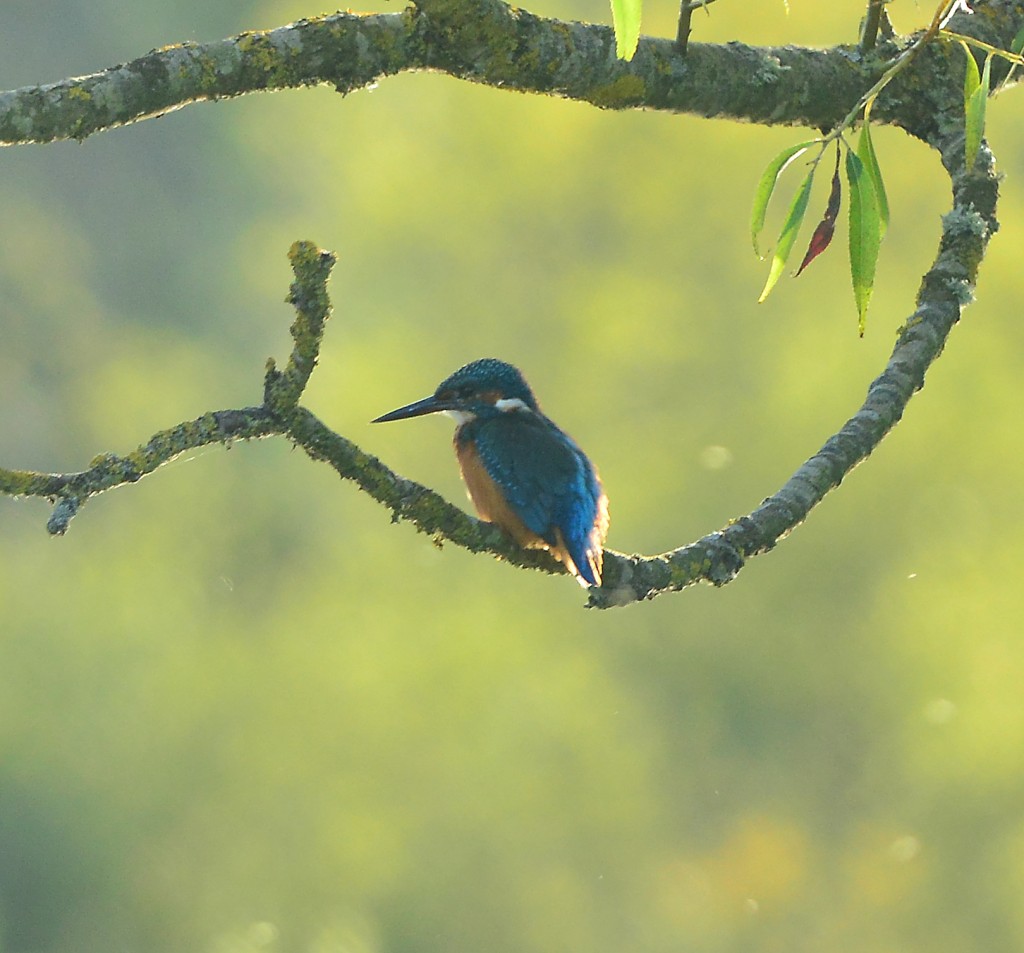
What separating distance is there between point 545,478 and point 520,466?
0.35 feet

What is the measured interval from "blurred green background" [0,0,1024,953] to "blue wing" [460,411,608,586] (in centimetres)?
871

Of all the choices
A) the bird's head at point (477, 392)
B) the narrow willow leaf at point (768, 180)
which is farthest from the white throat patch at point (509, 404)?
the narrow willow leaf at point (768, 180)

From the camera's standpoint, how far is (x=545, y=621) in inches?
603

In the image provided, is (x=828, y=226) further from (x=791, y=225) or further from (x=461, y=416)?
(x=461, y=416)

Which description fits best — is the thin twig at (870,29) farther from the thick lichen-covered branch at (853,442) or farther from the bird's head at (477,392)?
the bird's head at (477,392)

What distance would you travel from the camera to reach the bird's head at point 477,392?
13.4 feet

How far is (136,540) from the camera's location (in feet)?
50.0

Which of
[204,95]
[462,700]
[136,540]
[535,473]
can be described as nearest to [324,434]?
[204,95]

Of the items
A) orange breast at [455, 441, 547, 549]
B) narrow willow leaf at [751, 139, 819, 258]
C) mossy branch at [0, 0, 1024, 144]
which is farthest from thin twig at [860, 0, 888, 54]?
orange breast at [455, 441, 547, 549]

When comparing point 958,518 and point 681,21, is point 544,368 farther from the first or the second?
point 681,21

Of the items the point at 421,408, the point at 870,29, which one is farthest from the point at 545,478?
the point at 870,29

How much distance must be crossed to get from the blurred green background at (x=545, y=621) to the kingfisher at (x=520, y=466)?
28.0 feet

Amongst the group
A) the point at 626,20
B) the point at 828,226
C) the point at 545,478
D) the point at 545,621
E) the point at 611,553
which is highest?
the point at 626,20

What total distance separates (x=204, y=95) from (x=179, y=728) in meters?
12.7
